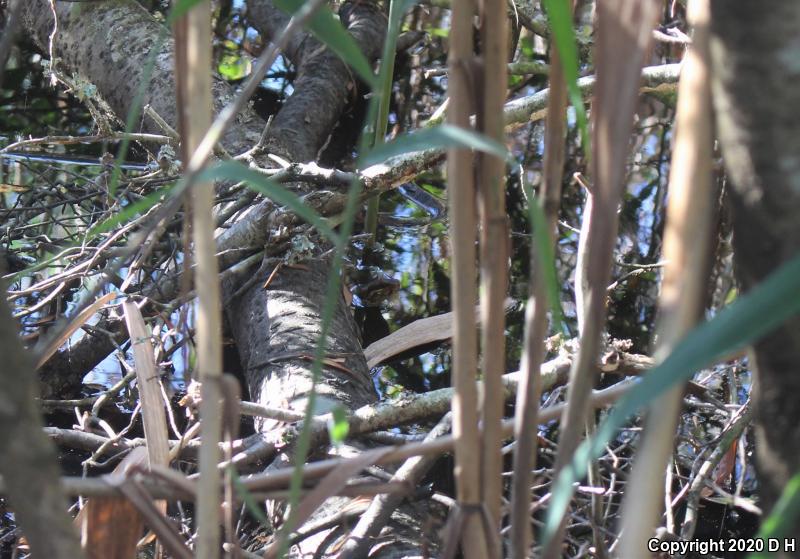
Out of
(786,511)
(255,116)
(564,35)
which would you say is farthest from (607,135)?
(255,116)

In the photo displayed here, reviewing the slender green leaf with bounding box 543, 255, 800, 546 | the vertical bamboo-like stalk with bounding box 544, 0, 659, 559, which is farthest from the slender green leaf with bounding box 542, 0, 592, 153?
the slender green leaf with bounding box 543, 255, 800, 546

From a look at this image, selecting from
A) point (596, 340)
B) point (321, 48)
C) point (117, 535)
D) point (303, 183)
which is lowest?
point (117, 535)

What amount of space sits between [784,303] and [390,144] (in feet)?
0.60

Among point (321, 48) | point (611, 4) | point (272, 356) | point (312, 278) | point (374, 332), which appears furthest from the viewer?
point (321, 48)

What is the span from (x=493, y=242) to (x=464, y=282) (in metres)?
0.03

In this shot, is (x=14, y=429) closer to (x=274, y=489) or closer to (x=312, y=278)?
(x=274, y=489)

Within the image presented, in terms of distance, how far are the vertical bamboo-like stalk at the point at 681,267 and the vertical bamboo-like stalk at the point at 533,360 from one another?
0.30ft

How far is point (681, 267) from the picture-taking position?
0.41m

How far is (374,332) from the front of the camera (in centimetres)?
156

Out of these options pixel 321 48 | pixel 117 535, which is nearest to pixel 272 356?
pixel 117 535

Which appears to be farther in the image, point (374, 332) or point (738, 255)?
point (374, 332)

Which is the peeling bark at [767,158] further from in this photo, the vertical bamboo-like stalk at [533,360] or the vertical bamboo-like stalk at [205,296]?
the vertical bamboo-like stalk at [205,296]

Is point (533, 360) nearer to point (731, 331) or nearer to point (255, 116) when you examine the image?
point (731, 331)

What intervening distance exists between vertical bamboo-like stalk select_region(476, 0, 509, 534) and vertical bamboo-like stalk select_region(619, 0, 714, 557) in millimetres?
107
